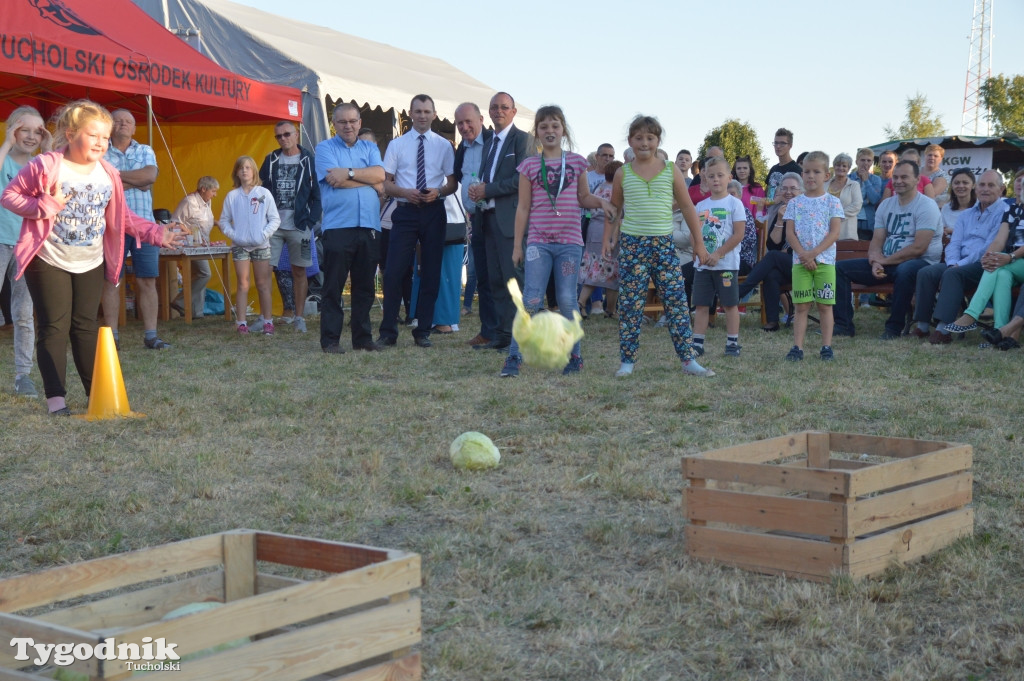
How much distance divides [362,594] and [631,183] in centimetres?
533

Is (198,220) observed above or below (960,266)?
above

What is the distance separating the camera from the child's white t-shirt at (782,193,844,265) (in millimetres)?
8125

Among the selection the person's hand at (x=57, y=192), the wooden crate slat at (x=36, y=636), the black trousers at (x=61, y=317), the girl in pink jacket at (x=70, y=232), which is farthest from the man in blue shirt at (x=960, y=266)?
the wooden crate slat at (x=36, y=636)

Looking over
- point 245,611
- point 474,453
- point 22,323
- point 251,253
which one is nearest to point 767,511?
point 474,453

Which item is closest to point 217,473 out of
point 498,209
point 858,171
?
point 498,209

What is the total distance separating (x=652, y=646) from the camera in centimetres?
273

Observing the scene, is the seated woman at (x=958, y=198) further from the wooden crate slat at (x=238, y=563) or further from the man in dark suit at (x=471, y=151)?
the wooden crate slat at (x=238, y=563)

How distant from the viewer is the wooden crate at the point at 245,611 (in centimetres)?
200

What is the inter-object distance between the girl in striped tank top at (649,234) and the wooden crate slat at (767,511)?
3.75 metres

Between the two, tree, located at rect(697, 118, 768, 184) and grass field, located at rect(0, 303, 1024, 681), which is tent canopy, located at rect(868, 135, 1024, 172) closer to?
tree, located at rect(697, 118, 768, 184)

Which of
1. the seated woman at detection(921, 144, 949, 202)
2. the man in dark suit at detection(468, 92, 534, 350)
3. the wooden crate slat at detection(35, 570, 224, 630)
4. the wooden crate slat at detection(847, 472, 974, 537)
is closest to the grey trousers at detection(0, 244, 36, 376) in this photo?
the man in dark suit at detection(468, 92, 534, 350)

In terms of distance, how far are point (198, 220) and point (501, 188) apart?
5388 millimetres

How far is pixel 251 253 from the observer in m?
10.4

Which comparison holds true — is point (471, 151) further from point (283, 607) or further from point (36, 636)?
point (36, 636)
